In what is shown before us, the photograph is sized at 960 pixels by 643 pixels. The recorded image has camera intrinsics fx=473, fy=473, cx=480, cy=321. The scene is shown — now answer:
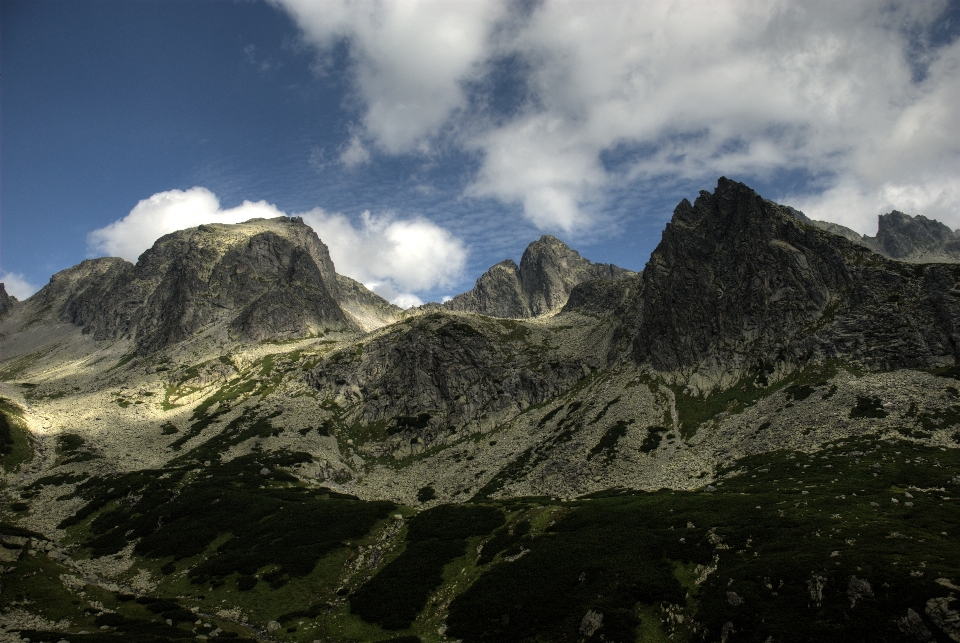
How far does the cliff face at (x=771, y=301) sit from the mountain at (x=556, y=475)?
26.7 inches

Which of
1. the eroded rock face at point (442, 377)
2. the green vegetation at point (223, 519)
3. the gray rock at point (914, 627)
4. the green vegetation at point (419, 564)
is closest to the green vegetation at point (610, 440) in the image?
the green vegetation at point (419, 564)

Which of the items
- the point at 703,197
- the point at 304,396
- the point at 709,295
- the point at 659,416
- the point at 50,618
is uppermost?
the point at 703,197

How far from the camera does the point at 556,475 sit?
99.1m

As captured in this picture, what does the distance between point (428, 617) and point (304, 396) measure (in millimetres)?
135478

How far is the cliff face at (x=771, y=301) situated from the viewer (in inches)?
4092

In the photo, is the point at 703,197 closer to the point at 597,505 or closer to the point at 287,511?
the point at 597,505

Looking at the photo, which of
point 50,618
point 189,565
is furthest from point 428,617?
point 189,565

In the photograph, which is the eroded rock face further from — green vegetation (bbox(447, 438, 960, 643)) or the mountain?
green vegetation (bbox(447, 438, 960, 643))

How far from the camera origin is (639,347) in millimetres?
145750

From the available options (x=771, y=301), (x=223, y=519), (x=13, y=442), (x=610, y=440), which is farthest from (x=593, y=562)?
(x=13, y=442)

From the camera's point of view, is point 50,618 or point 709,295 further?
point 709,295

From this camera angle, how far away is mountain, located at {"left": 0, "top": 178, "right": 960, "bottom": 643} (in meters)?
38.3

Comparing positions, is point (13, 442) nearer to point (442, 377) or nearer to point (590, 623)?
point (442, 377)

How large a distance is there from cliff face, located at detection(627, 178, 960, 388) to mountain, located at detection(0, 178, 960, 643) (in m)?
0.68
